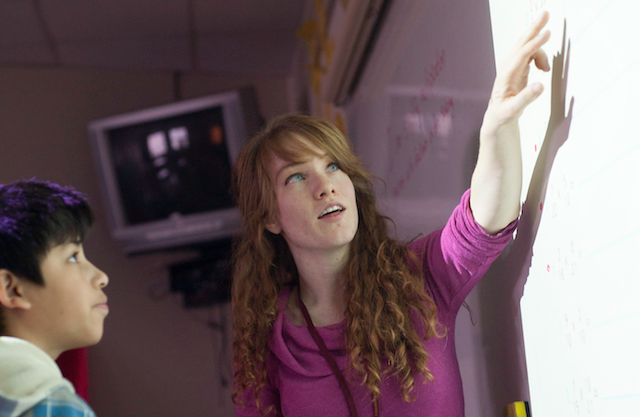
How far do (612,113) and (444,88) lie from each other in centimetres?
57

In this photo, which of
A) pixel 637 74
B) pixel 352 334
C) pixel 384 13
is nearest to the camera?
pixel 637 74

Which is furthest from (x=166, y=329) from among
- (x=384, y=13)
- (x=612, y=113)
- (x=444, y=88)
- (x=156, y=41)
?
(x=612, y=113)

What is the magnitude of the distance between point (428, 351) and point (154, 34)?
90.3 inches

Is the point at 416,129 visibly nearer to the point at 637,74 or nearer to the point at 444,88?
the point at 444,88

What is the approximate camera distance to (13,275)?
654 mm

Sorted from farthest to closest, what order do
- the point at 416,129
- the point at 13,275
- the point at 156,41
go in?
the point at 156,41 < the point at 416,129 < the point at 13,275

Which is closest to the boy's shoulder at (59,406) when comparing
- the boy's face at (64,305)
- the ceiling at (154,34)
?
the boy's face at (64,305)

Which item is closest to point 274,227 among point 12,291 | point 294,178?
point 294,178

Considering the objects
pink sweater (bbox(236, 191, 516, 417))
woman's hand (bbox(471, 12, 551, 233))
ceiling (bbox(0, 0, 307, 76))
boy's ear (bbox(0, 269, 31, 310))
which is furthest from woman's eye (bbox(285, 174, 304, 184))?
ceiling (bbox(0, 0, 307, 76))

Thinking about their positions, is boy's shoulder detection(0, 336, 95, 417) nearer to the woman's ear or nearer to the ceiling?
the woman's ear

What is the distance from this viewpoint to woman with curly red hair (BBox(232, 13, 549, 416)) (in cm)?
71

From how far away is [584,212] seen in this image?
0.59 metres

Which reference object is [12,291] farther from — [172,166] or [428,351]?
[172,166]

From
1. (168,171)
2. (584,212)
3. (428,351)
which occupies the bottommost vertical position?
(428,351)
